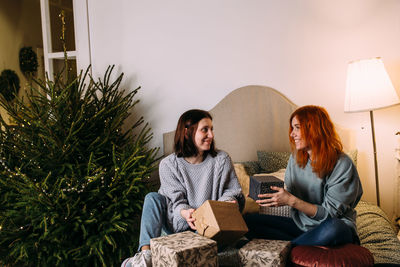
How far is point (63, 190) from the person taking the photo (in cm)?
195

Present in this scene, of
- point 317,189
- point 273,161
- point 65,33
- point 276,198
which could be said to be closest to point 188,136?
point 276,198

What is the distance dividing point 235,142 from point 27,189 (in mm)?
1362

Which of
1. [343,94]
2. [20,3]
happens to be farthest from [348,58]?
[20,3]

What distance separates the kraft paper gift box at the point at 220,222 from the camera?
1.37 meters

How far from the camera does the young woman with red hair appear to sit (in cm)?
143

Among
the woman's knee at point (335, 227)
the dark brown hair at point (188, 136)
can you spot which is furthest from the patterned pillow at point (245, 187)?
the woman's knee at point (335, 227)

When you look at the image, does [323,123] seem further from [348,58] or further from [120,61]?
[120,61]

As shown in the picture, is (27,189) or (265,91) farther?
(265,91)

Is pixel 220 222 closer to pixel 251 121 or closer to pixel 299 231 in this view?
pixel 299 231

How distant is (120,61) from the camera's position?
2.83 m

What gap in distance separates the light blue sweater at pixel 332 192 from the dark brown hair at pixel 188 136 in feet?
1.58

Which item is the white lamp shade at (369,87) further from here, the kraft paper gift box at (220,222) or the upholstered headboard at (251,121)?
the kraft paper gift box at (220,222)

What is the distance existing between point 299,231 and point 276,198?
0.31 m

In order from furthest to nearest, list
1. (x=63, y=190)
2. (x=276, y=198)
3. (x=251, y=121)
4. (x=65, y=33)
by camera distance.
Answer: (x=65, y=33) → (x=251, y=121) → (x=63, y=190) → (x=276, y=198)
